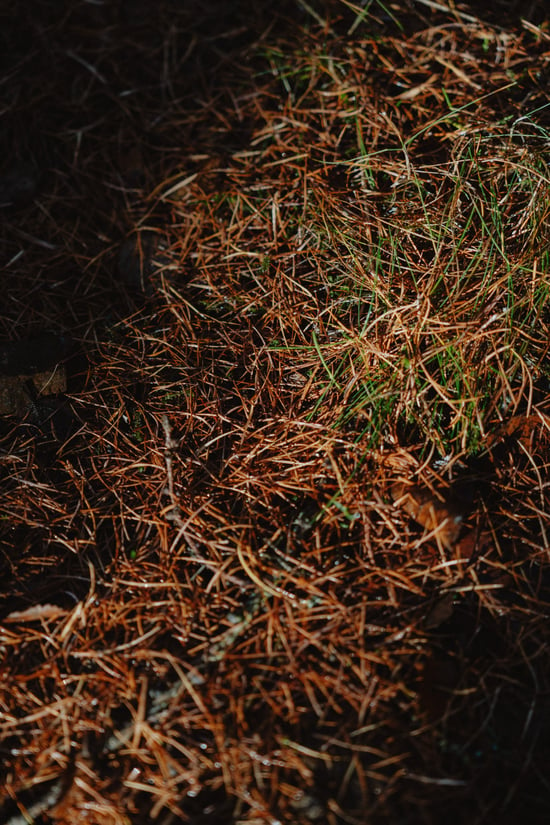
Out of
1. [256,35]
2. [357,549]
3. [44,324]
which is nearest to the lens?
[357,549]

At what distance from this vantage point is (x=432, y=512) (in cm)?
130

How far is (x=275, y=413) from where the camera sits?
1522 millimetres

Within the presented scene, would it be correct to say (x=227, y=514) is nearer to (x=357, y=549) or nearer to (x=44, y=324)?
(x=357, y=549)

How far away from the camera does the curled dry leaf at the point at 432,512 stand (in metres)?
1.29

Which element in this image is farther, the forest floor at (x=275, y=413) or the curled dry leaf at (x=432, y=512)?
the curled dry leaf at (x=432, y=512)

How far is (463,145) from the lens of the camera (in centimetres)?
157

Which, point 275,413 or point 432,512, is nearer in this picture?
point 432,512

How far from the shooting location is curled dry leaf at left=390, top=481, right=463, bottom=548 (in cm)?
129

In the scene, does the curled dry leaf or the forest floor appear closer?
the forest floor

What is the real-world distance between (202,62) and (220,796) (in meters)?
2.15

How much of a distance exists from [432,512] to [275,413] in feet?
1.60

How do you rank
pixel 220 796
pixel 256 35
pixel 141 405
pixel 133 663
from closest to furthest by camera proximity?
1. pixel 220 796
2. pixel 133 663
3. pixel 141 405
4. pixel 256 35

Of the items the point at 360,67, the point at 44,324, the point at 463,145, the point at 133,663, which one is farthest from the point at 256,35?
the point at 133,663

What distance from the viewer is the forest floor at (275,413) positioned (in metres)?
1.14
